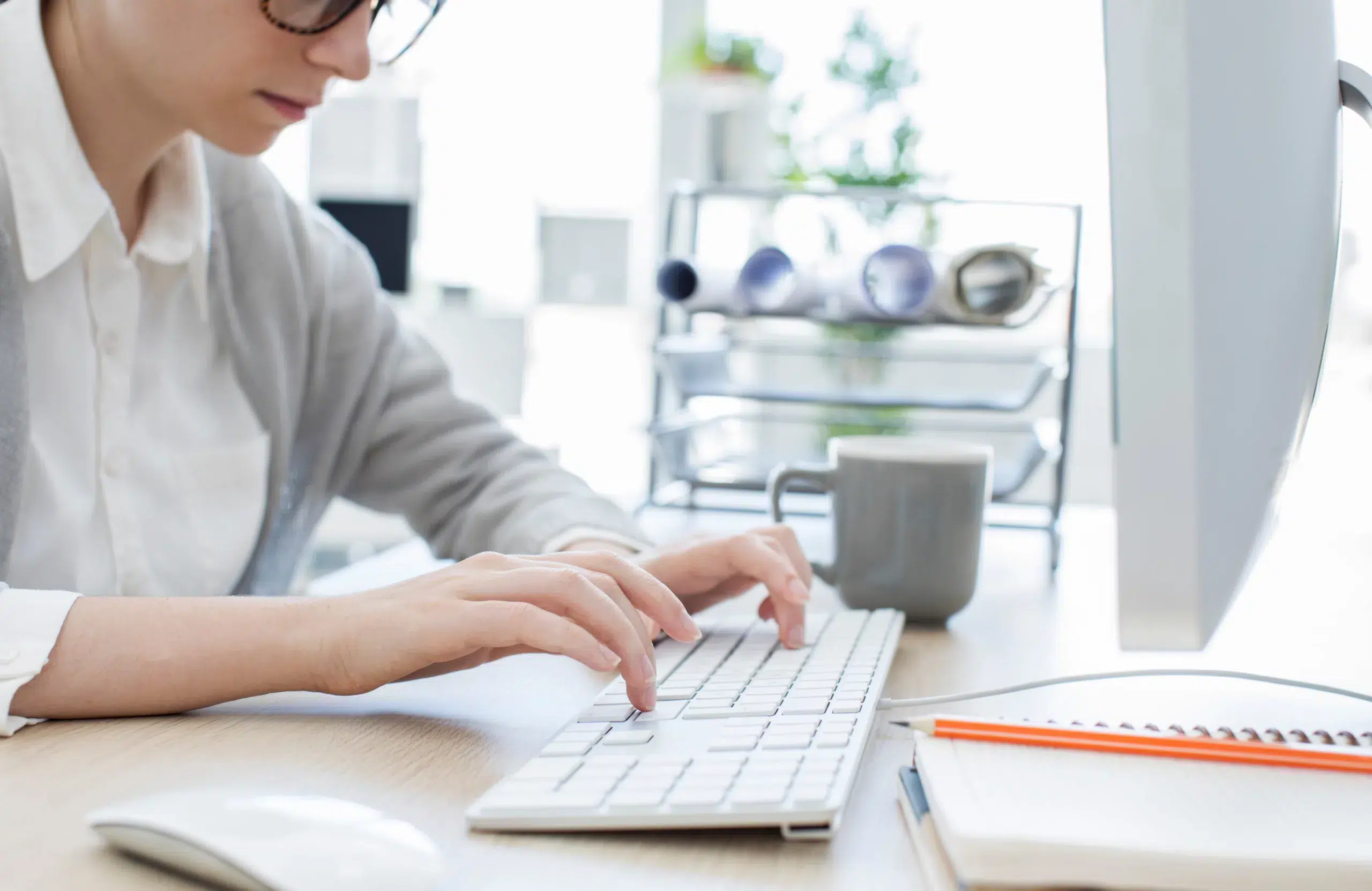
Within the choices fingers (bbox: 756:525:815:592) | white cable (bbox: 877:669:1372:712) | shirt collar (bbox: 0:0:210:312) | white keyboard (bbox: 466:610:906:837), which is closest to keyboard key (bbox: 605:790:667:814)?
white keyboard (bbox: 466:610:906:837)

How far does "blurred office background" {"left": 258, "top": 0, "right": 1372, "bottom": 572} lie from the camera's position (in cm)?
295

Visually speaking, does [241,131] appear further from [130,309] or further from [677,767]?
[677,767]

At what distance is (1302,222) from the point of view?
0.51 metres

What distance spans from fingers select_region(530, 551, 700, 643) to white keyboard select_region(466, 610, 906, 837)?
1.2 inches

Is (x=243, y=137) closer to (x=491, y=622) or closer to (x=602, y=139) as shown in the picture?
(x=491, y=622)

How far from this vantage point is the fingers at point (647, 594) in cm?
59

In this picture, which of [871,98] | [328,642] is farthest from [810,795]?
[871,98]

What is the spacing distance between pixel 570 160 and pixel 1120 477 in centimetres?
287

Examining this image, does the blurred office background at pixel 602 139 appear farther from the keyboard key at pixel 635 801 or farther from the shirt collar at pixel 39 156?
the keyboard key at pixel 635 801

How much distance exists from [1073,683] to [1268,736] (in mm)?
222

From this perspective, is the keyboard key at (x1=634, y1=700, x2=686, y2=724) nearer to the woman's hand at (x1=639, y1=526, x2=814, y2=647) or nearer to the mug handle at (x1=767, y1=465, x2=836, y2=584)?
the woman's hand at (x1=639, y1=526, x2=814, y2=647)

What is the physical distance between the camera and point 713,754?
1.56 ft

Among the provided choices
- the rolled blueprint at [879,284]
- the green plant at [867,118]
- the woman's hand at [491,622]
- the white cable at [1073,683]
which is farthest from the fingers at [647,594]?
the green plant at [867,118]

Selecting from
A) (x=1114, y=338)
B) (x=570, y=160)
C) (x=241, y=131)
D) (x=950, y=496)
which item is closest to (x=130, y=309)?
(x=241, y=131)
